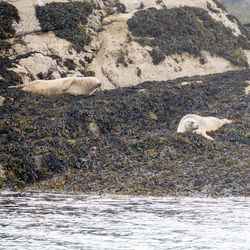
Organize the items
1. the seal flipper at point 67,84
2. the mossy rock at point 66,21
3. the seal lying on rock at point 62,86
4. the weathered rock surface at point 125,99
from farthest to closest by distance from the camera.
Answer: the mossy rock at point 66,21, the seal flipper at point 67,84, the seal lying on rock at point 62,86, the weathered rock surface at point 125,99

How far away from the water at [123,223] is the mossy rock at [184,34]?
45.3 feet

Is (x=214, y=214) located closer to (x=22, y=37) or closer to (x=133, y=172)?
(x=133, y=172)

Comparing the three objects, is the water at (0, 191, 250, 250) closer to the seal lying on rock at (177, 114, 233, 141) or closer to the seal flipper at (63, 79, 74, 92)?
the seal lying on rock at (177, 114, 233, 141)

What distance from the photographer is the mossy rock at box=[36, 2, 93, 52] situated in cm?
2017

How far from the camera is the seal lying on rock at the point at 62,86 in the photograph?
52.7ft

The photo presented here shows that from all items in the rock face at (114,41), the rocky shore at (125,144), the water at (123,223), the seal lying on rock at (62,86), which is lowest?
the water at (123,223)

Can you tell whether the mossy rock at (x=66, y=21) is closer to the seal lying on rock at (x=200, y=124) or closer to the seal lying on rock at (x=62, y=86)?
the seal lying on rock at (x=62, y=86)

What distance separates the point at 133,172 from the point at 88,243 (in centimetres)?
522

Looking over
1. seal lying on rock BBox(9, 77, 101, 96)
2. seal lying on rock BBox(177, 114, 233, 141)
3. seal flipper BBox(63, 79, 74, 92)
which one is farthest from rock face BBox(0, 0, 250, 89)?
seal lying on rock BBox(177, 114, 233, 141)

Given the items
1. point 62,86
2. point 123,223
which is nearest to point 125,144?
point 62,86

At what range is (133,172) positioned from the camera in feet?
33.9

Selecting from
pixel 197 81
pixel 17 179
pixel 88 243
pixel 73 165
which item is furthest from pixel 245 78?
pixel 88 243

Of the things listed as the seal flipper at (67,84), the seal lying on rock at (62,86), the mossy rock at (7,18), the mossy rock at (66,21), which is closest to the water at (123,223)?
the seal lying on rock at (62,86)

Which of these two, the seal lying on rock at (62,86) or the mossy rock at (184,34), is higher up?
the mossy rock at (184,34)
